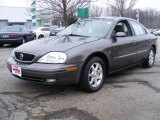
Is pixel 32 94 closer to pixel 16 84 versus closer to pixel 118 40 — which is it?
pixel 16 84

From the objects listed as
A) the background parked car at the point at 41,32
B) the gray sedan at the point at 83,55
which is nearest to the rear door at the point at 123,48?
the gray sedan at the point at 83,55

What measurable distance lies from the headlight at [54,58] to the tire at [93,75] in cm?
49

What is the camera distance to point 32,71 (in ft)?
13.6

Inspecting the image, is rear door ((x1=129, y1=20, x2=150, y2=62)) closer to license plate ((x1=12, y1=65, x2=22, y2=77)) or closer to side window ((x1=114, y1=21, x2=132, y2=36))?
side window ((x1=114, y1=21, x2=132, y2=36))

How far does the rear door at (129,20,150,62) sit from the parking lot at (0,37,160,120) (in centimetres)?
88

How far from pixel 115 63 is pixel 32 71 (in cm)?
184

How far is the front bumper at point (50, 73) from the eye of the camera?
405 centimetres

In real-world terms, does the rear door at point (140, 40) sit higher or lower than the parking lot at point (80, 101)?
higher

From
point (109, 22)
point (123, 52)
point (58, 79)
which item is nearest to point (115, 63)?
point (123, 52)

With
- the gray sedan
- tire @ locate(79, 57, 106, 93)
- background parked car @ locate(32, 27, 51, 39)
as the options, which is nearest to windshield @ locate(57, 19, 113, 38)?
the gray sedan

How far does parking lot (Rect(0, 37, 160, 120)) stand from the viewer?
3.58m

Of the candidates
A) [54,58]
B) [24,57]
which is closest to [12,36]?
[24,57]

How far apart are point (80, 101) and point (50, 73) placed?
685 millimetres

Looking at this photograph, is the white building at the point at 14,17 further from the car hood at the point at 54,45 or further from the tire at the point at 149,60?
the car hood at the point at 54,45
